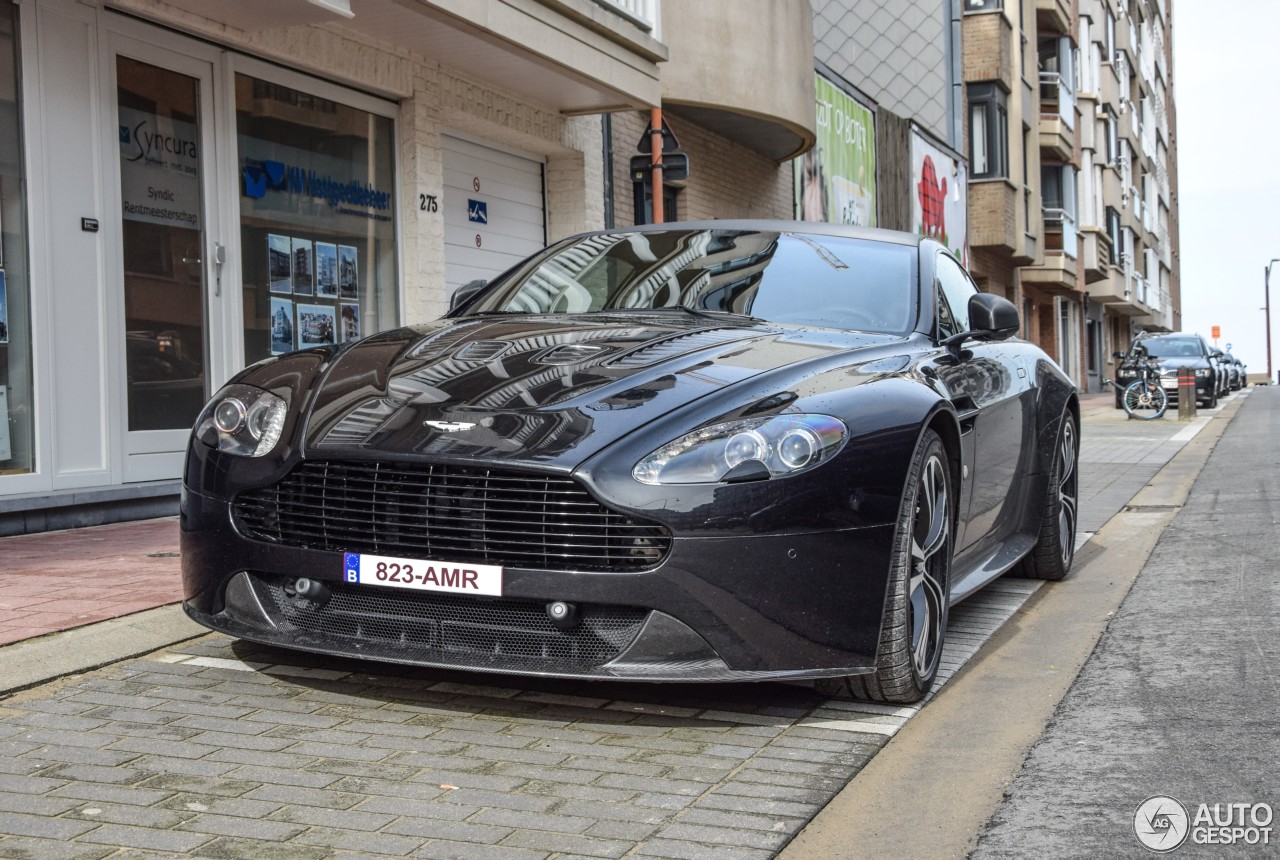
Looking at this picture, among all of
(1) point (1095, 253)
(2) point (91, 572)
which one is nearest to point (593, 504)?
(2) point (91, 572)

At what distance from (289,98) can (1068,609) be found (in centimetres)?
656

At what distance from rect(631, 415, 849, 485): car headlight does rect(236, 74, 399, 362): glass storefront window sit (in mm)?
6465

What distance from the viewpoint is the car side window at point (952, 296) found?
5.11 meters

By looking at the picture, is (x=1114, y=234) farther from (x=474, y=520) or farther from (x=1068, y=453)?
(x=474, y=520)

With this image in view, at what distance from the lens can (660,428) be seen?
352 centimetres

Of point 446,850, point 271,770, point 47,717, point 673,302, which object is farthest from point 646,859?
point 673,302

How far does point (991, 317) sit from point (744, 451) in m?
1.84

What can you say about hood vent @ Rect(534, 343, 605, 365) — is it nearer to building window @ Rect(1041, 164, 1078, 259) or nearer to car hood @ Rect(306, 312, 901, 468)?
car hood @ Rect(306, 312, 901, 468)

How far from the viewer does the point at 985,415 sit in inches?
194

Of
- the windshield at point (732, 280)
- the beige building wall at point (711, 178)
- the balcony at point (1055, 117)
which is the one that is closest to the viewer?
the windshield at point (732, 280)

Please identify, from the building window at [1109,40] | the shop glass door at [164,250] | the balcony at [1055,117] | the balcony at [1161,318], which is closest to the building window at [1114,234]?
the building window at [1109,40]

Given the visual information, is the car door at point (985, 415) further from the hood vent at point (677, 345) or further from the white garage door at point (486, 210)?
the white garage door at point (486, 210)

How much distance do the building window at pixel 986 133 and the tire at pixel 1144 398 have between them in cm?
842

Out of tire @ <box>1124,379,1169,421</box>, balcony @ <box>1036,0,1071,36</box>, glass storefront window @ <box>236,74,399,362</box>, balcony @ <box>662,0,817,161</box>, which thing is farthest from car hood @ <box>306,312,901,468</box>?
balcony @ <box>1036,0,1071,36</box>
